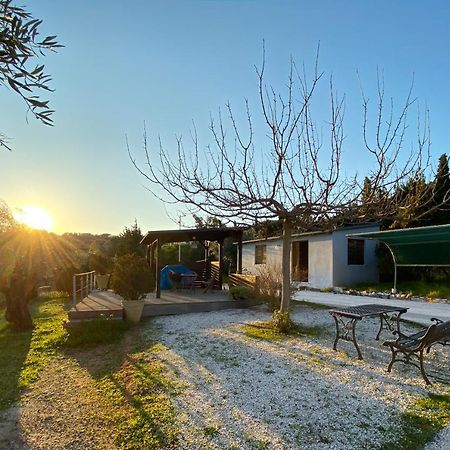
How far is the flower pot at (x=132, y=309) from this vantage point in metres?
9.09

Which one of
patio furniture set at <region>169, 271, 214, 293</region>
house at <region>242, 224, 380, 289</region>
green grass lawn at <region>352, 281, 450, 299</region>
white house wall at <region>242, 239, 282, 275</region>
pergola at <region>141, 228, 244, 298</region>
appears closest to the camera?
pergola at <region>141, 228, 244, 298</region>

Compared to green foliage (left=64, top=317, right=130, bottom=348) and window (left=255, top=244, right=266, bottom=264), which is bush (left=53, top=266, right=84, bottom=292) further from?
window (left=255, top=244, right=266, bottom=264)

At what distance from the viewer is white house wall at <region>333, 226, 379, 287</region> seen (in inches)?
697

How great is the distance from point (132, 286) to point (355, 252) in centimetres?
1290

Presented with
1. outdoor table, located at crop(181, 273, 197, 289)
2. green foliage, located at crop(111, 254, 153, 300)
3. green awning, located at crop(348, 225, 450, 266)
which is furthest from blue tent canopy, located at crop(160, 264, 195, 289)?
green awning, located at crop(348, 225, 450, 266)

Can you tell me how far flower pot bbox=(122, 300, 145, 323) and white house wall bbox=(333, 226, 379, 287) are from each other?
11.1 meters

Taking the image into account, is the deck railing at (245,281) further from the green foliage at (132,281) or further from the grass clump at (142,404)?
the grass clump at (142,404)

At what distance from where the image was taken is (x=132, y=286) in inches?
363

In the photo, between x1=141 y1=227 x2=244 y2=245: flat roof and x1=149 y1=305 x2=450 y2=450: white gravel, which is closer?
x1=149 y1=305 x2=450 y2=450: white gravel

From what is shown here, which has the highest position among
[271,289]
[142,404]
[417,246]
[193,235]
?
[193,235]

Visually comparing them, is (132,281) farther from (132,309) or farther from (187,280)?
(187,280)

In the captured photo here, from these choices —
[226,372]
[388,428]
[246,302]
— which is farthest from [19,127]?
[246,302]

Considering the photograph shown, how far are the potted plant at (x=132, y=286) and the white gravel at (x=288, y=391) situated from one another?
2128mm

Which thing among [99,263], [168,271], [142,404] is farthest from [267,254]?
[142,404]
